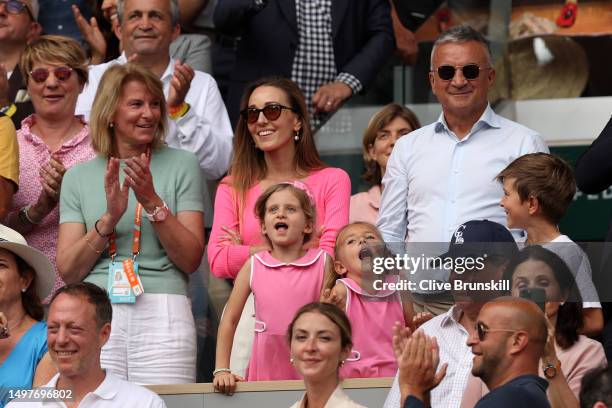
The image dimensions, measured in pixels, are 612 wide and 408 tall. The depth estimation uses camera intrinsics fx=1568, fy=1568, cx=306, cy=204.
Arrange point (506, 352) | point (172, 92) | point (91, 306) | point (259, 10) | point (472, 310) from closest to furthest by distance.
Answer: point (506, 352) < point (472, 310) < point (91, 306) < point (172, 92) < point (259, 10)

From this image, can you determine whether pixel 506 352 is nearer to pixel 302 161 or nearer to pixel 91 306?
pixel 91 306

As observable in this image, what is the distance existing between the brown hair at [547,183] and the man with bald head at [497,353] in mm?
1162

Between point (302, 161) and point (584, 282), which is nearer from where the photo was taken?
point (584, 282)

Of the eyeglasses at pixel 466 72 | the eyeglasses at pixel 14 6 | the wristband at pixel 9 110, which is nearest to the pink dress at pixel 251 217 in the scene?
the eyeglasses at pixel 466 72

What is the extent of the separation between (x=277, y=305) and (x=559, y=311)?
1400mm

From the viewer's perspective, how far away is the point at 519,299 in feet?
19.0

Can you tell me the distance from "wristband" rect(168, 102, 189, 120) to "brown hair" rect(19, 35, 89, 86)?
0.50 m

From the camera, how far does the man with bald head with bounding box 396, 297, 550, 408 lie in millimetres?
5508

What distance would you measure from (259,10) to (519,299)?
14.4ft

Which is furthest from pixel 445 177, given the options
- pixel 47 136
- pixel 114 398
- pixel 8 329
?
pixel 47 136

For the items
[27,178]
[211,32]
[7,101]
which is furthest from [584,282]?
[211,32]

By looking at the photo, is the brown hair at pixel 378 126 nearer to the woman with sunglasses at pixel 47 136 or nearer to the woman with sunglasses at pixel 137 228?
the woman with sunglasses at pixel 137 228

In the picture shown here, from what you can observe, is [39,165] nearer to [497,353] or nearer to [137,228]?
[137,228]

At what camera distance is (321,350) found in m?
6.29
